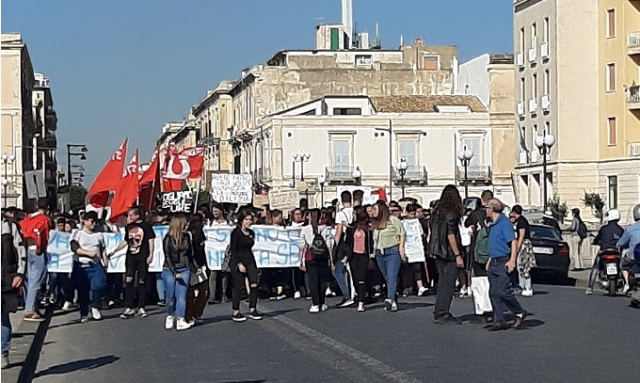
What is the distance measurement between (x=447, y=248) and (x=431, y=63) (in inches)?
3209

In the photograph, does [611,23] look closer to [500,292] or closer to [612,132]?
[612,132]

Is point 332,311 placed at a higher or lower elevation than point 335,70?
lower

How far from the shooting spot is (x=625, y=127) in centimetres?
6116

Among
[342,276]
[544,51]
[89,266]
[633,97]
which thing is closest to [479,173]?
[544,51]

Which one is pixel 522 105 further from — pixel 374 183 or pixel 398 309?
pixel 398 309

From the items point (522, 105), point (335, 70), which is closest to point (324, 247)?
point (522, 105)

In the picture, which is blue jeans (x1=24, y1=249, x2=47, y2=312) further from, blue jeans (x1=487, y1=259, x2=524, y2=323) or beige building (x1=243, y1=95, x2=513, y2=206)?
beige building (x1=243, y1=95, x2=513, y2=206)

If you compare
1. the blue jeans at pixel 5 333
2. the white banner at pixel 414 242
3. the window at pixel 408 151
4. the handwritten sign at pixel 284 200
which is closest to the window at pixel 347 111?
the window at pixel 408 151

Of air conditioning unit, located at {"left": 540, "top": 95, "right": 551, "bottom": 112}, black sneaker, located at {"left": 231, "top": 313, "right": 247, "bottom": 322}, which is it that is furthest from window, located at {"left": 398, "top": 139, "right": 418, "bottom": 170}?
black sneaker, located at {"left": 231, "top": 313, "right": 247, "bottom": 322}

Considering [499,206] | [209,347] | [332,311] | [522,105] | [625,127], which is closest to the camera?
[209,347]

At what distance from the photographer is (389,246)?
782 inches

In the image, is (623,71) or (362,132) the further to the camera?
(362,132)

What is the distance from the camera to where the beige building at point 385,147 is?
264 ft

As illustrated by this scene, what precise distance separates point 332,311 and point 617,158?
44086mm
